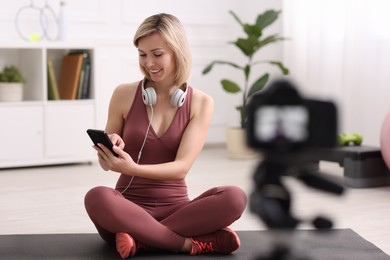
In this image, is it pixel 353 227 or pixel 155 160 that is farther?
pixel 353 227

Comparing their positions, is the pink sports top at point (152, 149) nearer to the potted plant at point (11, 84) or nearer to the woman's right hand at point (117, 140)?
the woman's right hand at point (117, 140)

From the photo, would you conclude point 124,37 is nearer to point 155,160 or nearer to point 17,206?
point 17,206

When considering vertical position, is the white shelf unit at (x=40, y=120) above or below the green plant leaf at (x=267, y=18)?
below

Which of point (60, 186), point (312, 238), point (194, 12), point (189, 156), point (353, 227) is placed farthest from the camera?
point (194, 12)

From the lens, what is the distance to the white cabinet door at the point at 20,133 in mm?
4094

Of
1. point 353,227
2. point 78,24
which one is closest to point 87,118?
point 78,24

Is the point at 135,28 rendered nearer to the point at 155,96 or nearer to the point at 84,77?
the point at 84,77

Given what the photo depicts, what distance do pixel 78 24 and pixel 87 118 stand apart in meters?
0.70

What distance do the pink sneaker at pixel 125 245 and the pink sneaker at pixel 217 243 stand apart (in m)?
0.18

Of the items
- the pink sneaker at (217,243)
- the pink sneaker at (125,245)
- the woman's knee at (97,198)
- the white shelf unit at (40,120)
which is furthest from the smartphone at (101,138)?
the white shelf unit at (40,120)

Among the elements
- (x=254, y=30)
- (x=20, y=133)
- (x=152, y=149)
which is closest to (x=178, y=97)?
(x=152, y=149)

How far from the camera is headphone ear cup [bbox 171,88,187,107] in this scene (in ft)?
7.09

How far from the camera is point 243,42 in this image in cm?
465

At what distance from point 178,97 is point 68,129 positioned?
2219 mm
